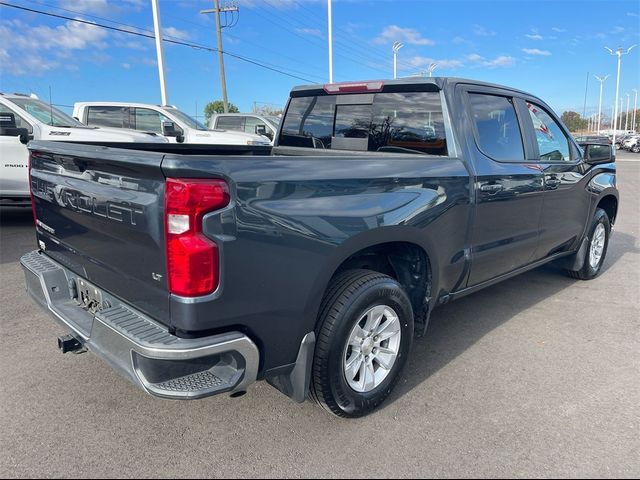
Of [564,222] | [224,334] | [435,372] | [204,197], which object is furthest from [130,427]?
[564,222]

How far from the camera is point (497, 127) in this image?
386 centimetres

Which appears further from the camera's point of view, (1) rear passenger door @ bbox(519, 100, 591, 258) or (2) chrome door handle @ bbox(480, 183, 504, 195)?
(1) rear passenger door @ bbox(519, 100, 591, 258)

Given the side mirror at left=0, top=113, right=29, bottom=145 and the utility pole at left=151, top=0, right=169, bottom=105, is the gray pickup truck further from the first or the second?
the utility pole at left=151, top=0, right=169, bottom=105

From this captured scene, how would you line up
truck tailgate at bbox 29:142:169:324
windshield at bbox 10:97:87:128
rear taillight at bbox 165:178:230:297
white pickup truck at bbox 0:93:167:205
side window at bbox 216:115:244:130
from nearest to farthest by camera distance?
rear taillight at bbox 165:178:230:297 < truck tailgate at bbox 29:142:169:324 < white pickup truck at bbox 0:93:167:205 < windshield at bbox 10:97:87:128 < side window at bbox 216:115:244:130

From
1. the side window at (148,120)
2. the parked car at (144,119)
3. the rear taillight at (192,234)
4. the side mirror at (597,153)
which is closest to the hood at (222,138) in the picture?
the parked car at (144,119)

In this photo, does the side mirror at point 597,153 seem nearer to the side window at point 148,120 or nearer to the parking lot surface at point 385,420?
the parking lot surface at point 385,420

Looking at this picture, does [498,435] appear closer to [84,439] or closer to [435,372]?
[435,372]

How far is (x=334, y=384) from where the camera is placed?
2.65 metres

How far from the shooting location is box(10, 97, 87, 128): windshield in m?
8.25

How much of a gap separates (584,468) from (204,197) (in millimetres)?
2228

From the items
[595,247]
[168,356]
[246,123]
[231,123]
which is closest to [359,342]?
[168,356]

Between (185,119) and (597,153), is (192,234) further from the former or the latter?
(185,119)

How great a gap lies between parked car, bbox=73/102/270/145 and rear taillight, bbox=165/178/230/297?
9.26 m

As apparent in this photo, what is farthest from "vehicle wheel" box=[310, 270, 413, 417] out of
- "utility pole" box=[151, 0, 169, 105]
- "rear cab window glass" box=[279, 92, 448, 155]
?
"utility pole" box=[151, 0, 169, 105]
